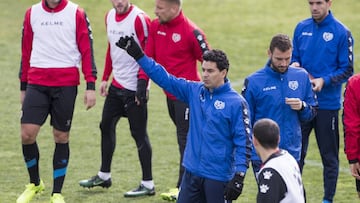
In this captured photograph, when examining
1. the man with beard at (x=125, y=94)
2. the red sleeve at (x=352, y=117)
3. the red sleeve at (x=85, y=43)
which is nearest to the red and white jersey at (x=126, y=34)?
the man with beard at (x=125, y=94)

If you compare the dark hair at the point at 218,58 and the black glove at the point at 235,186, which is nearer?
the black glove at the point at 235,186

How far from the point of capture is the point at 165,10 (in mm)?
10383

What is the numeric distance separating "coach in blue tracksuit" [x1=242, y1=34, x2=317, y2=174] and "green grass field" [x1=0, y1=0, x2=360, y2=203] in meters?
1.98

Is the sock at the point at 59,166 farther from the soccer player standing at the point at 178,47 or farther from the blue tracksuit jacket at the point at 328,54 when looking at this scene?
the blue tracksuit jacket at the point at 328,54

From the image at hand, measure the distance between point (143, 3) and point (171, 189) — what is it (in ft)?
43.3

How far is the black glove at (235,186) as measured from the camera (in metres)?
8.20

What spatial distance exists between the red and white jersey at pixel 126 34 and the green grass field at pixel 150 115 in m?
1.31

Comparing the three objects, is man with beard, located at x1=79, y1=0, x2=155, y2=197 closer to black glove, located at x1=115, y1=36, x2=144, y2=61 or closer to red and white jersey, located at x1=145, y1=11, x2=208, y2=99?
red and white jersey, located at x1=145, y1=11, x2=208, y2=99

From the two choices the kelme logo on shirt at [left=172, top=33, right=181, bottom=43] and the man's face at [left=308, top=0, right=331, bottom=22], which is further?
the kelme logo on shirt at [left=172, top=33, right=181, bottom=43]

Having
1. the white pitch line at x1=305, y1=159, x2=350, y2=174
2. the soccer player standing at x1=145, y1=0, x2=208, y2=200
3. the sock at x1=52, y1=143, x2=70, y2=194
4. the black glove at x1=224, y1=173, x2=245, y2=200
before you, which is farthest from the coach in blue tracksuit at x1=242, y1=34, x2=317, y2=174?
the white pitch line at x1=305, y1=159, x2=350, y2=174

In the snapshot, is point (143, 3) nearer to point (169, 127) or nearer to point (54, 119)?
point (169, 127)

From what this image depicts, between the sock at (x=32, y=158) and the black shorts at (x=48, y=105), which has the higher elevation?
the black shorts at (x=48, y=105)

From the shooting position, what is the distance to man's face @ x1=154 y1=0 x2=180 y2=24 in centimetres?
1038

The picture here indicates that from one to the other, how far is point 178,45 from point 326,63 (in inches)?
62.3
